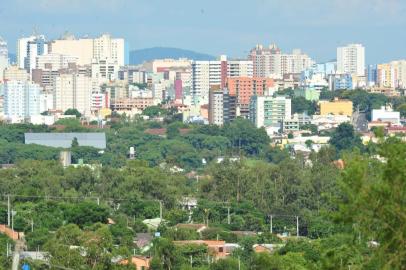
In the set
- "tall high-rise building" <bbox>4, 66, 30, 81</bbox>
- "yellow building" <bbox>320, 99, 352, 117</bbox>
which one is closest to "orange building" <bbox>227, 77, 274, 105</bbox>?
"yellow building" <bbox>320, 99, 352, 117</bbox>

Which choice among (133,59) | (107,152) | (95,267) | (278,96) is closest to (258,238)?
(95,267)

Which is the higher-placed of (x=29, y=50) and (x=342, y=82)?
(x=29, y=50)

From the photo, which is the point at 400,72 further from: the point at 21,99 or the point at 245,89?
the point at 21,99

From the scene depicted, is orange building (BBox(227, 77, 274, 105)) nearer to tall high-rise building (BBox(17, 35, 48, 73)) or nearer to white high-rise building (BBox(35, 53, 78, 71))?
white high-rise building (BBox(35, 53, 78, 71))

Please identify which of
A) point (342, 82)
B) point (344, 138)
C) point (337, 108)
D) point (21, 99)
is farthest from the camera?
point (342, 82)

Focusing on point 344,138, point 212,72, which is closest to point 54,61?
point 212,72

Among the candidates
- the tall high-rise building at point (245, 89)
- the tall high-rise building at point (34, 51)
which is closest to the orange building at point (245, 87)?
the tall high-rise building at point (245, 89)

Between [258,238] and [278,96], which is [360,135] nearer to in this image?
[278,96]

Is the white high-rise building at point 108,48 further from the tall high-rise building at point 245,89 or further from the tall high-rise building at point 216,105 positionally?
the tall high-rise building at point 216,105
